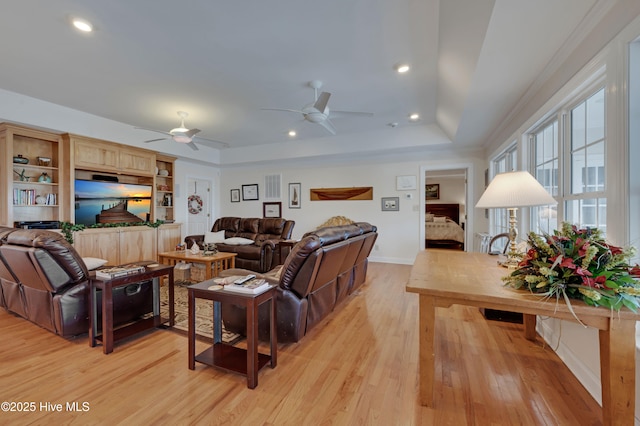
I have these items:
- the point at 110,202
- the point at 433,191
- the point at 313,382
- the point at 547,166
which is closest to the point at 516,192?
the point at 547,166

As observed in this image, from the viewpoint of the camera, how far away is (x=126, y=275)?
2178mm

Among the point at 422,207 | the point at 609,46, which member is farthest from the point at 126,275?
the point at 422,207

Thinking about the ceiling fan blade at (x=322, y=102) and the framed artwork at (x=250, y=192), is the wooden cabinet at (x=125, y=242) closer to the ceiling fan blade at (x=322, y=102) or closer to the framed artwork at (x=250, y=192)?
the framed artwork at (x=250, y=192)

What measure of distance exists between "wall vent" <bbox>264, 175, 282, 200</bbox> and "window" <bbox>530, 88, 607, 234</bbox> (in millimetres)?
5538

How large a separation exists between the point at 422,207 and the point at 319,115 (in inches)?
136

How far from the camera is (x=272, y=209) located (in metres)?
7.18

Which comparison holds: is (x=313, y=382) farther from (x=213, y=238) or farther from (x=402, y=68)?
(x=213, y=238)

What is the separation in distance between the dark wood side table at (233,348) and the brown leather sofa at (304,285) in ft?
0.78

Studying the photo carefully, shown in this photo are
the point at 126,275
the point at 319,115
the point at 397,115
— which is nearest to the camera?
the point at 126,275

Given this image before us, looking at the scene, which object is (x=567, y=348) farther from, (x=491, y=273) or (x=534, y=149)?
(x=534, y=149)

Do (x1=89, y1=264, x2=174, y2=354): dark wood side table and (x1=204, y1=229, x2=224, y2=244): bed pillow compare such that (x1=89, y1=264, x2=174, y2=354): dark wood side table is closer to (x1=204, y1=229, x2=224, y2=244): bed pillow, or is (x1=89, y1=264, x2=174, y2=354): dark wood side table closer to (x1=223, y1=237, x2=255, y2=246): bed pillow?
(x1=223, y1=237, x2=255, y2=246): bed pillow

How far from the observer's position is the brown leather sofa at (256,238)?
15.5 feet

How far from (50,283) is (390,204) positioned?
5.41 meters

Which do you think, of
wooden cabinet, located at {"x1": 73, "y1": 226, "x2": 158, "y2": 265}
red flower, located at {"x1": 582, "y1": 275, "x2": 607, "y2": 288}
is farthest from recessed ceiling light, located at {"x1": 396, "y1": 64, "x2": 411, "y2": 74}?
wooden cabinet, located at {"x1": 73, "y1": 226, "x2": 158, "y2": 265}
